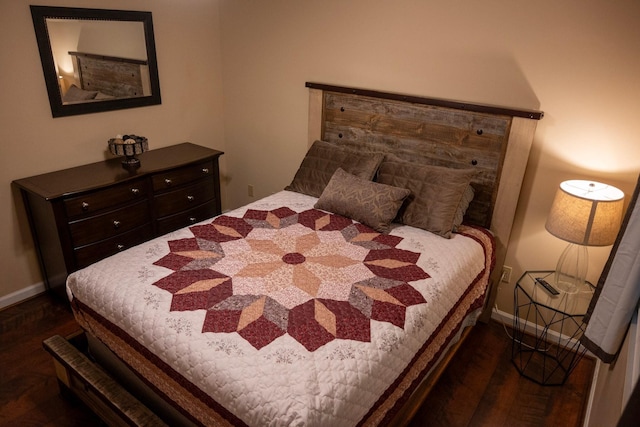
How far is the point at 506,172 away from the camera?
259 cm

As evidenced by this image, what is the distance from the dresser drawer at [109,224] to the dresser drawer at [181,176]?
171mm

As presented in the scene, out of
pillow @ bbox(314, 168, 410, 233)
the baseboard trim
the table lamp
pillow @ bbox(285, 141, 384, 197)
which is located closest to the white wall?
the baseboard trim

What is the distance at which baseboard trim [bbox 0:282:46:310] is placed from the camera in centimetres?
287

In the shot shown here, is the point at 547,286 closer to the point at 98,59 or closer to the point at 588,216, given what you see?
the point at 588,216

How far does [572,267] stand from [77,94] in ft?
10.8

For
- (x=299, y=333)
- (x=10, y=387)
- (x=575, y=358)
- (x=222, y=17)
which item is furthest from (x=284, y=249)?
(x=222, y=17)

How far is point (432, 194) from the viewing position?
258 centimetres

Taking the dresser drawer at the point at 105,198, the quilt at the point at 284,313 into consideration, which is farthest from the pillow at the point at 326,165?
the dresser drawer at the point at 105,198

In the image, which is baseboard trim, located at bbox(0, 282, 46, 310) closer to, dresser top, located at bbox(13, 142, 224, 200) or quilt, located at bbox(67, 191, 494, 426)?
dresser top, located at bbox(13, 142, 224, 200)

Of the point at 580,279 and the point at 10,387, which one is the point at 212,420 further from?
the point at 580,279

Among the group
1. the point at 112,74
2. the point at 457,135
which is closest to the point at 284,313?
the point at 457,135

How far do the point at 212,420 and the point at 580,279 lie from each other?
6.87ft

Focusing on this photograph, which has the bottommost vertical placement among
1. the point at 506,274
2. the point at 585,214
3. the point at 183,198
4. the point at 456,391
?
the point at 456,391

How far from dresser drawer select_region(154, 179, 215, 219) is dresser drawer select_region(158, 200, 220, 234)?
0.12 ft
